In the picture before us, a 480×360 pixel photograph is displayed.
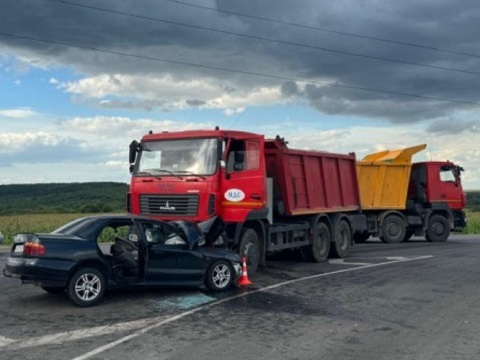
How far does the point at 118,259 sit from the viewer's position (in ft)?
32.7

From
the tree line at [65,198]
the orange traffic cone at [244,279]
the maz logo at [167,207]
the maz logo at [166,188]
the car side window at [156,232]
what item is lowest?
the orange traffic cone at [244,279]

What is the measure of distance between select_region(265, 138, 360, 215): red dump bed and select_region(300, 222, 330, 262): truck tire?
0.51m

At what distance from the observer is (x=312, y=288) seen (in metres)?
11.3

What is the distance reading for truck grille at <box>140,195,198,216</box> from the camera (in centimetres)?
1211

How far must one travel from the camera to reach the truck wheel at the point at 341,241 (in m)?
16.6

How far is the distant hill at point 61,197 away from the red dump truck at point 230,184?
1867 inches

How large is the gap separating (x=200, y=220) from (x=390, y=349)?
5.77m

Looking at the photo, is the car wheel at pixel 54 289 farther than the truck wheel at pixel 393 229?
No

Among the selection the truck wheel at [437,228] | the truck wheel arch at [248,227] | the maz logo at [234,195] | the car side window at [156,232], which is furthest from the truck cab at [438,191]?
the car side window at [156,232]

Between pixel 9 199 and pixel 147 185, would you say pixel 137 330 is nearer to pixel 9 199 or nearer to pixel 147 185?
pixel 147 185

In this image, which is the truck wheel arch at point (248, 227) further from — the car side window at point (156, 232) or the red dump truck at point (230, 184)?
the car side window at point (156, 232)

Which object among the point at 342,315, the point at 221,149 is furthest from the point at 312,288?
the point at 221,149

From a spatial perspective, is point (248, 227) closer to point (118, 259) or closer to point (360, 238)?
point (118, 259)

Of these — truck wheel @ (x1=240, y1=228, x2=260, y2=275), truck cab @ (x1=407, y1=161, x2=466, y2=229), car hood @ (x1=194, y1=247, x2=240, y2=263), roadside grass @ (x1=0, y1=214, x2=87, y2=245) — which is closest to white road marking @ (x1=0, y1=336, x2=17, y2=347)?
car hood @ (x1=194, y1=247, x2=240, y2=263)
